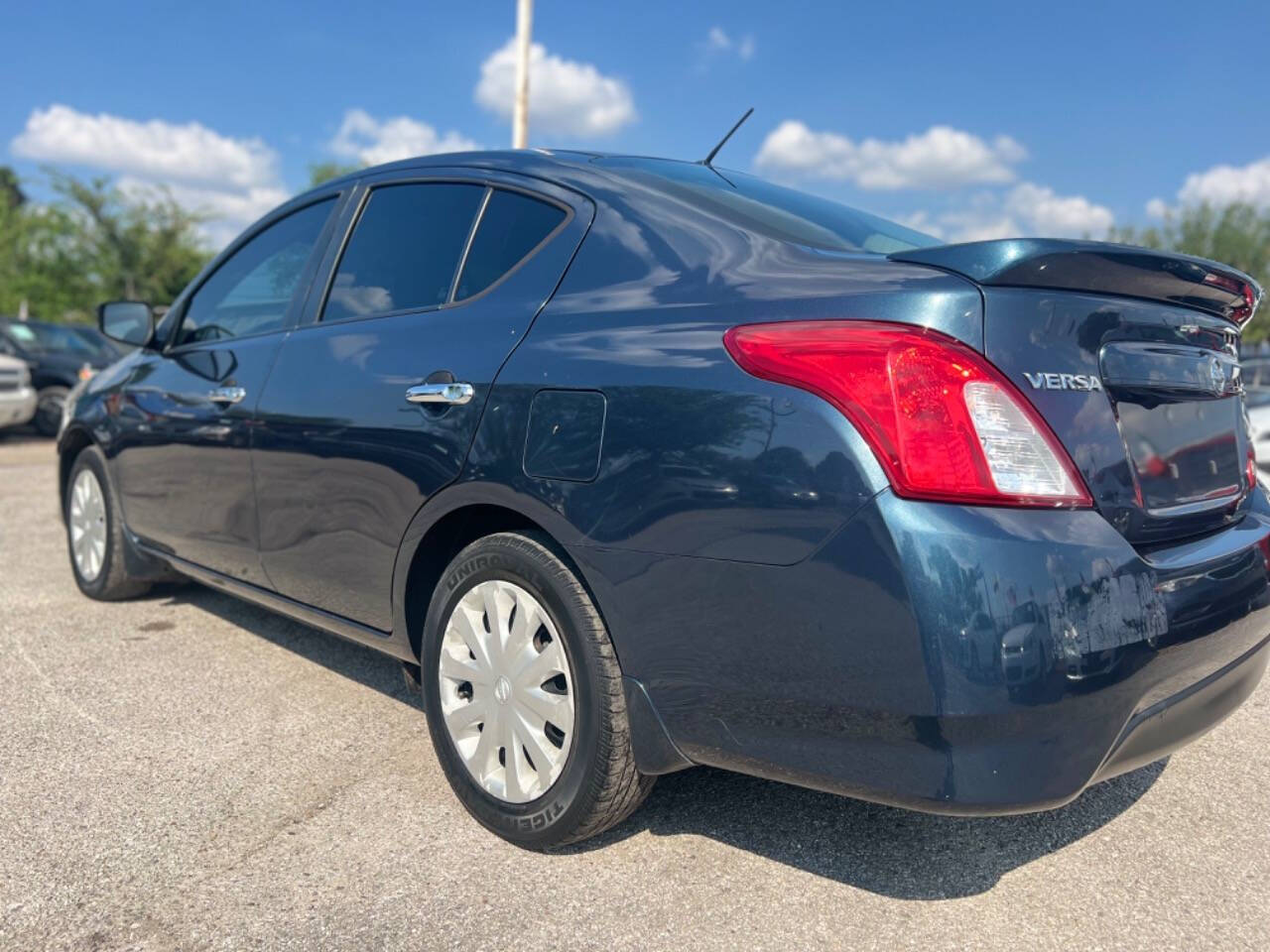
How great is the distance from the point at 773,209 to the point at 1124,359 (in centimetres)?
99

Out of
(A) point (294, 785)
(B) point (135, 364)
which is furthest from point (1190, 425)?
(B) point (135, 364)

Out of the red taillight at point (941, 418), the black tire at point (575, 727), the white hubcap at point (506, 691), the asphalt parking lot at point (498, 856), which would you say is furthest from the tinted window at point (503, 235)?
the asphalt parking lot at point (498, 856)

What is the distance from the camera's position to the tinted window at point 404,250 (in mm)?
2977

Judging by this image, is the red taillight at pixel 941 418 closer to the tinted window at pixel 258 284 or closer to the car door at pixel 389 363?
the car door at pixel 389 363

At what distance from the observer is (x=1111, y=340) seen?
2090mm

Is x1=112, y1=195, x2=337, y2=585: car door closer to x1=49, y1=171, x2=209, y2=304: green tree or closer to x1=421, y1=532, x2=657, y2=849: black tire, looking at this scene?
x1=421, y1=532, x2=657, y2=849: black tire

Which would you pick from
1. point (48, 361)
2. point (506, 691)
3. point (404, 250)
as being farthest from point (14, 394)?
point (506, 691)

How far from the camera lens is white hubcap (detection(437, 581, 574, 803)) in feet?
7.89

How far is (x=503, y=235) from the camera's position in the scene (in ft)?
9.25

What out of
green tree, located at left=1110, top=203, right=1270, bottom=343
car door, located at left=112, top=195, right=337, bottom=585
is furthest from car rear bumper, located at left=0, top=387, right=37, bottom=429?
green tree, located at left=1110, top=203, right=1270, bottom=343

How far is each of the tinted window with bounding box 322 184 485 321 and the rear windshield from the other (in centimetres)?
48

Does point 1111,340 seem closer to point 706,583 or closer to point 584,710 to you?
point 706,583

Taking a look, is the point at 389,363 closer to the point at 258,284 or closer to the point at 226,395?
the point at 226,395

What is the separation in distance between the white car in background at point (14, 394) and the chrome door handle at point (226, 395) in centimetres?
1088
